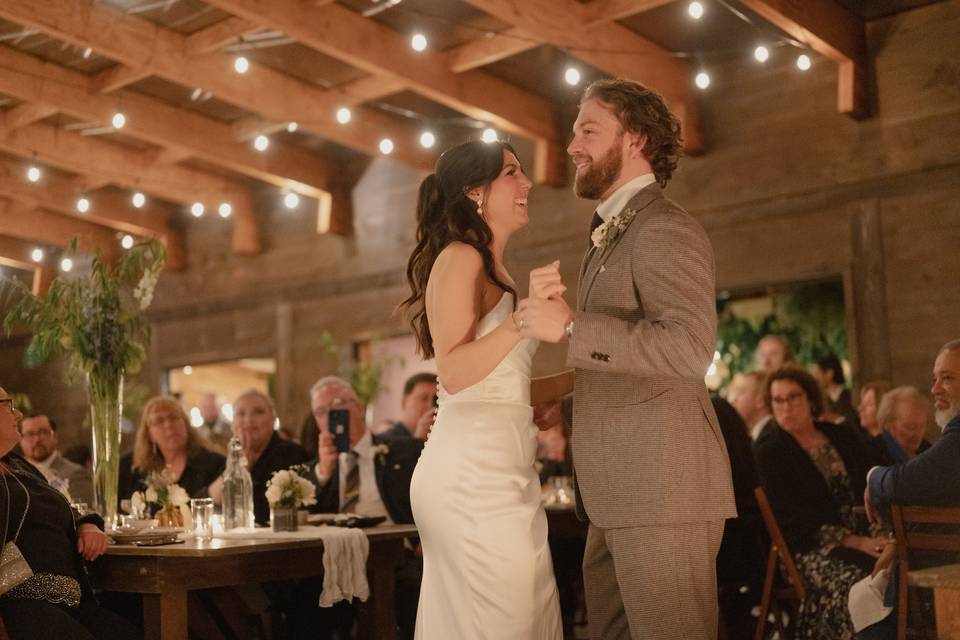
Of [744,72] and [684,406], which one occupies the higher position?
[744,72]

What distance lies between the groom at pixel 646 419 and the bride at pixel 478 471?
7.8 inches

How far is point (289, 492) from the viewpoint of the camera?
4074 mm

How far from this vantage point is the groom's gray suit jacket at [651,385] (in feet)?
7.94

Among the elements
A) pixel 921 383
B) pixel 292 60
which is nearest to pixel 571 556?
pixel 921 383

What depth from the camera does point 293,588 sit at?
193 inches

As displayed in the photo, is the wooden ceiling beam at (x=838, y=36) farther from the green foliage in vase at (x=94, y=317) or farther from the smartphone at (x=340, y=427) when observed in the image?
the green foliage in vase at (x=94, y=317)

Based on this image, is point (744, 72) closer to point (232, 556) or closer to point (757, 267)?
point (757, 267)

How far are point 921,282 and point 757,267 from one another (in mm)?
1175

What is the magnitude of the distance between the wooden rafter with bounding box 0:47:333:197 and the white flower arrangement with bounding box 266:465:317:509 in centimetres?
586

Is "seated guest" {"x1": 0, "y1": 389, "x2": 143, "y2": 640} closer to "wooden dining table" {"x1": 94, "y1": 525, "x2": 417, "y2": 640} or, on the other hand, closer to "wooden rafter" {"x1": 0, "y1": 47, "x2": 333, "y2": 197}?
"wooden dining table" {"x1": 94, "y1": 525, "x2": 417, "y2": 640}

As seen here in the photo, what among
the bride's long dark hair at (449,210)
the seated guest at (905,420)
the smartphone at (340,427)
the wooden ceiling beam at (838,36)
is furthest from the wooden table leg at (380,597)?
the wooden ceiling beam at (838,36)

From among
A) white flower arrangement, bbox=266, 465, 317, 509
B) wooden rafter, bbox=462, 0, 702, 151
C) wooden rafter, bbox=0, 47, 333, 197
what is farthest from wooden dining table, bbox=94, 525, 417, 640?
wooden rafter, bbox=0, 47, 333, 197

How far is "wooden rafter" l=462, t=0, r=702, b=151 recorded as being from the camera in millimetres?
7211

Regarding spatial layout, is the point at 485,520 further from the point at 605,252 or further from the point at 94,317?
the point at 94,317
